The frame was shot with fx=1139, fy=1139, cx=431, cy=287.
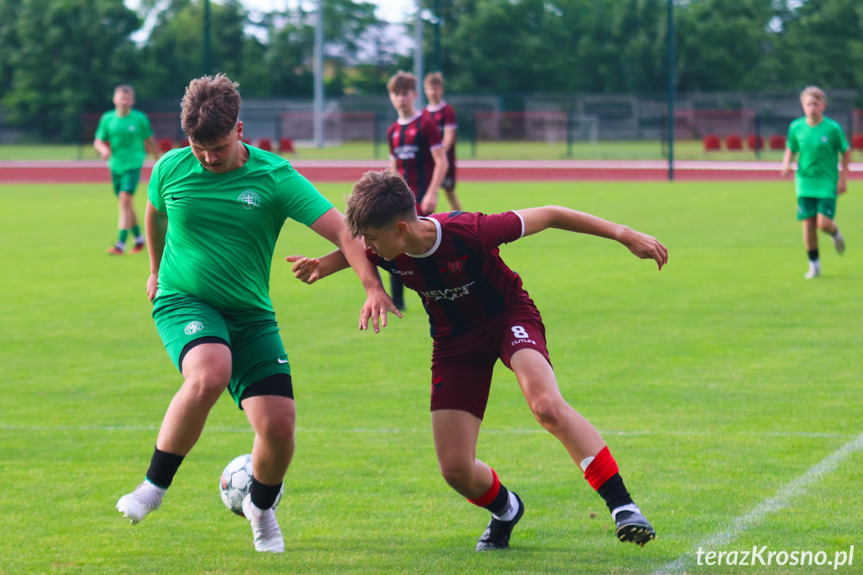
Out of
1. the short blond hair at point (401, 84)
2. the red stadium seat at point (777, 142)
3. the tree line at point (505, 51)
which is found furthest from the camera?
the tree line at point (505, 51)

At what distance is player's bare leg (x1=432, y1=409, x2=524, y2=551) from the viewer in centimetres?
454

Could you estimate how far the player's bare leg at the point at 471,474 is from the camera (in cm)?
454

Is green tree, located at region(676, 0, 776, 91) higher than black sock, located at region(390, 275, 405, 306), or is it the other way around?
green tree, located at region(676, 0, 776, 91)

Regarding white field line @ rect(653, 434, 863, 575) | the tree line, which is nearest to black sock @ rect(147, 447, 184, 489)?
white field line @ rect(653, 434, 863, 575)

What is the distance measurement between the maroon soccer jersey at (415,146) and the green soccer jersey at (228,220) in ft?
19.6

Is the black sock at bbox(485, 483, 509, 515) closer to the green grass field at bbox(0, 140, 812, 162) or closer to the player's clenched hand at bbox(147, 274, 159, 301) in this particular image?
the player's clenched hand at bbox(147, 274, 159, 301)

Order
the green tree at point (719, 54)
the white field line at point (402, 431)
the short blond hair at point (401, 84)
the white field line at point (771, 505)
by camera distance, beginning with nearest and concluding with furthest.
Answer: the white field line at point (771, 505)
the white field line at point (402, 431)
the short blond hair at point (401, 84)
the green tree at point (719, 54)

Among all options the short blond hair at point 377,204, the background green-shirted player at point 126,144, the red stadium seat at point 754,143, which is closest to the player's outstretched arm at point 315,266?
the short blond hair at point 377,204

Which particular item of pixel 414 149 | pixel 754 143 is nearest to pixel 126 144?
pixel 414 149

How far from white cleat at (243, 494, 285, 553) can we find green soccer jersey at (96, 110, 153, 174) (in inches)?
464

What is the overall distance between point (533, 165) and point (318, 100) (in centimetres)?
1423

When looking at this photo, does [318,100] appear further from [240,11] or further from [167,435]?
[167,435]

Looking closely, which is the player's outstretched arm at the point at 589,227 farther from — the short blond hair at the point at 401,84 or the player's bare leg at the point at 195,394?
the short blond hair at the point at 401,84

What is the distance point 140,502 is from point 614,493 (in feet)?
5.79
